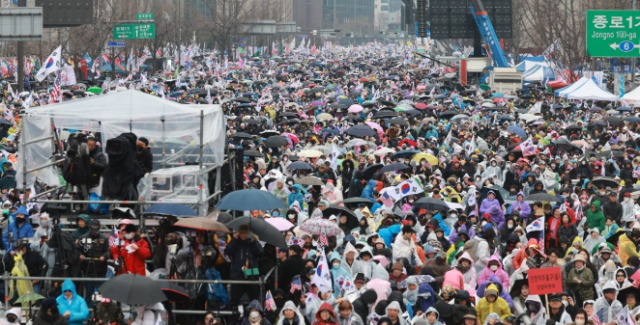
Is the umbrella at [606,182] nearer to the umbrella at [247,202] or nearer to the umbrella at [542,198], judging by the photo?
the umbrella at [542,198]

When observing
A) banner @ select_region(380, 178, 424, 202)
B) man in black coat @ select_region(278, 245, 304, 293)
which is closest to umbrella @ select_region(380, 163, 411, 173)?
banner @ select_region(380, 178, 424, 202)

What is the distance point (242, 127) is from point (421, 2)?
36.9m

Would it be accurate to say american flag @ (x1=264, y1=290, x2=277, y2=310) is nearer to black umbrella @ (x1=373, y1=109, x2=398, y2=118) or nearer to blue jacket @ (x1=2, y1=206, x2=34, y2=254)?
blue jacket @ (x1=2, y1=206, x2=34, y2=254)

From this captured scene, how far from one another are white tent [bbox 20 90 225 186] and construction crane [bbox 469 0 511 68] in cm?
4605

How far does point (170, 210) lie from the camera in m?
13.7

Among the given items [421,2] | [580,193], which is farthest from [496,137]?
[421,2]

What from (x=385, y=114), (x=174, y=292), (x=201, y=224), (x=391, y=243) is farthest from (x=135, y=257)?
→ (x=385, y=114)

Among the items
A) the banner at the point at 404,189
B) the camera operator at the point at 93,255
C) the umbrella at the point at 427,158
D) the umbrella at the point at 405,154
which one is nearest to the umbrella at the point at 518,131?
the umbrella at the point at 405,154

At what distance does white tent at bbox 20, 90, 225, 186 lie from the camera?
46.9ft

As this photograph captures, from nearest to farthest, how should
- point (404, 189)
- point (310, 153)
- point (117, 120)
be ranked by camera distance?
point (117, 120) < point (404, 189) < point (310, 153)

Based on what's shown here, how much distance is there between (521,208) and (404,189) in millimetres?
1636

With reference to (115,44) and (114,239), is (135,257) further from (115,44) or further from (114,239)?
(115,44)

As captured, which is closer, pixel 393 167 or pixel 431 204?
pixel 431 204

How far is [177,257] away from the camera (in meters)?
13.5
